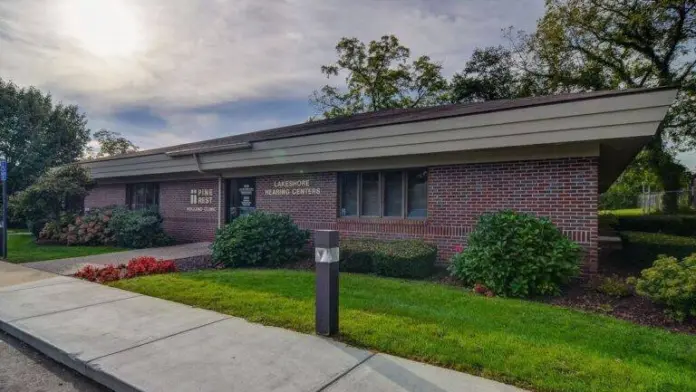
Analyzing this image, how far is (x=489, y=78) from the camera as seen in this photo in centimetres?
2294

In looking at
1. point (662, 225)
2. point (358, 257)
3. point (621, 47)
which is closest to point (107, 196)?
point (358, 257)

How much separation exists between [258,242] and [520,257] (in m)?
5.42

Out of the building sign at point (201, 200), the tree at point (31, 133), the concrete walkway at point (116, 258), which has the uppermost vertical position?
the tree at point (31, 133)

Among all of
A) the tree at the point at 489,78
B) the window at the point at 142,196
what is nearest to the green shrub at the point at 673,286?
the window at the point at 142,196

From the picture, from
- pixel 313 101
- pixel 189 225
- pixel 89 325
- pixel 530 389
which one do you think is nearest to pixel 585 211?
pixel 530 389

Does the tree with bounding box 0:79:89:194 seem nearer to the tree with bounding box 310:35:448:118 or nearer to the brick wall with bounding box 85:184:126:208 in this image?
the brick wall with bounding box 85:184:126:208

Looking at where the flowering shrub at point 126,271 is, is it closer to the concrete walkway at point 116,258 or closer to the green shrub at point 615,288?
the concrete walkway at point 116,258

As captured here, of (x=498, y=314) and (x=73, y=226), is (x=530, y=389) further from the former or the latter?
A: (x=73, y=226)

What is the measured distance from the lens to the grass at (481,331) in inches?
122

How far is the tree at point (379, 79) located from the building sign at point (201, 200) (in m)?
15.8

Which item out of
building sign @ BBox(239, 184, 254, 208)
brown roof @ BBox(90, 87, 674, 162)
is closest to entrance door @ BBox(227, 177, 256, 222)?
building sign @ BBox(239, 184, 254, 208)

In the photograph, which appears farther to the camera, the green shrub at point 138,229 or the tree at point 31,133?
the tree at point 31,133

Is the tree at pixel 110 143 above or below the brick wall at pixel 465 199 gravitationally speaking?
above

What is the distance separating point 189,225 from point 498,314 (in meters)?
11.1
